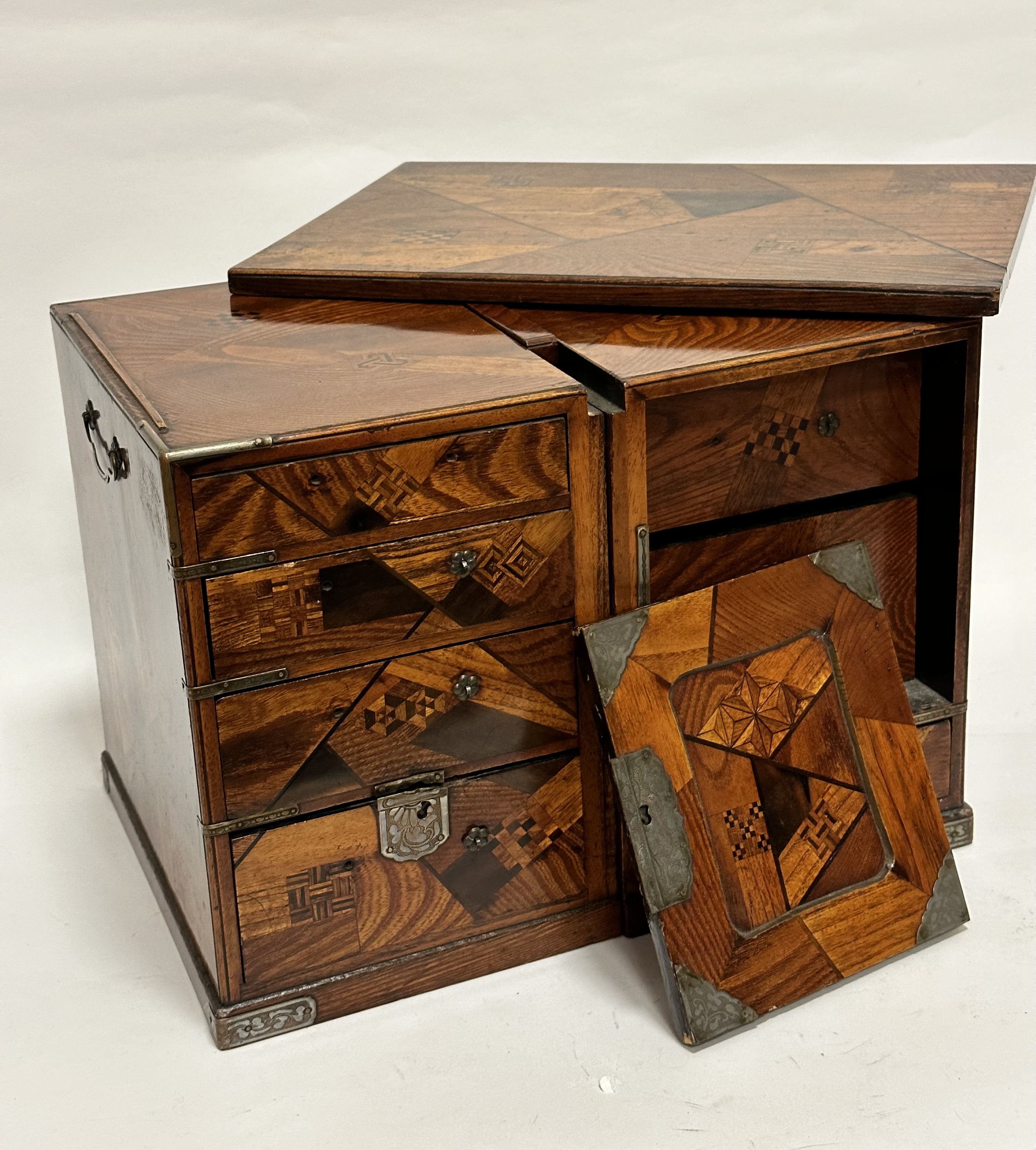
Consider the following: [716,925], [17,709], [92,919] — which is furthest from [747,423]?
[17,709]

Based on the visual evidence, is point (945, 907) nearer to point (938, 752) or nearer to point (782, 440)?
point (938, 752)

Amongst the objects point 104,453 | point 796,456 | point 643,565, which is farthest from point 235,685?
point 796,456

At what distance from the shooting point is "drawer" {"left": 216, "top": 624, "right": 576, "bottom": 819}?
2111mm

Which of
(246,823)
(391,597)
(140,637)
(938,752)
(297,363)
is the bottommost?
(938,752)

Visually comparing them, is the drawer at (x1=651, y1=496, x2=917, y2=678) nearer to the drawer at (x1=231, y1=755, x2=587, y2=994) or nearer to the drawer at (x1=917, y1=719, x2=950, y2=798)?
the drawer at (x1=917, y1=719, x2=950, y2=798)

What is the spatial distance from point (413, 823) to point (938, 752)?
837 millimetres

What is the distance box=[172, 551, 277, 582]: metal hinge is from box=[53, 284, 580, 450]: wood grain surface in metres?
0.14

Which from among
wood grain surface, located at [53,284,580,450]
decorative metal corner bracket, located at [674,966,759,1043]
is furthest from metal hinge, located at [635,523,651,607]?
decorative metal corner bracket, located at [674,966,759,1043]

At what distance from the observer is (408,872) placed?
225 cm

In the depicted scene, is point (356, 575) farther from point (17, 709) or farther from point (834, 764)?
point (17, 709)

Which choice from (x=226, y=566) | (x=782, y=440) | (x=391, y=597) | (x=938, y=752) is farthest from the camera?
(x=938, y=752)

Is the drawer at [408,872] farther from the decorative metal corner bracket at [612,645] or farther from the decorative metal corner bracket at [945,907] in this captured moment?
the decorative metal corner bracket at [945,907]

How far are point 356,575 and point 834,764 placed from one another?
726 mm

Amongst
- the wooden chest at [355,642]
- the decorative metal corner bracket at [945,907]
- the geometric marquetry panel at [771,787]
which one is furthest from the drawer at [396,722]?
the decorative metal corner bracket at [945,907]
